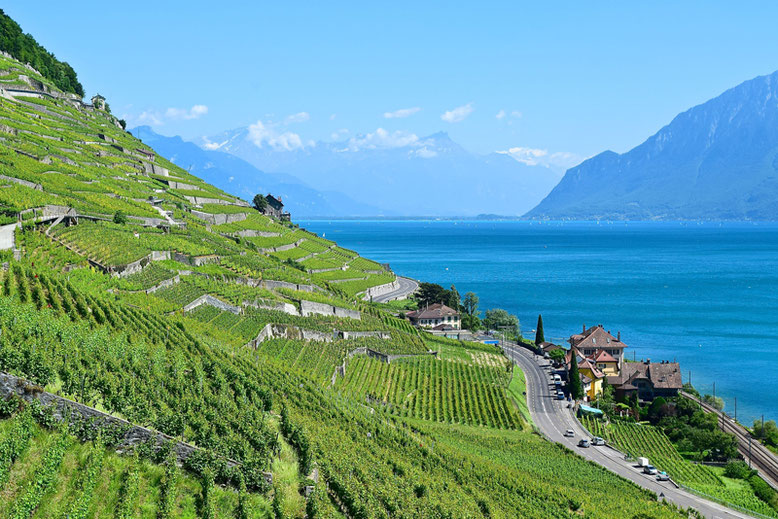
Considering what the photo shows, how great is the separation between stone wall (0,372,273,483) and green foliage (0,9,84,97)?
125436 millimetres

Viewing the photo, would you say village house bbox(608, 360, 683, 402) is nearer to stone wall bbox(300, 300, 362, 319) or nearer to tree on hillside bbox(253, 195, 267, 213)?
stone wall bbox(300, 300, 362, 319)

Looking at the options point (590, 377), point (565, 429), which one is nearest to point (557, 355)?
point (590, 377)

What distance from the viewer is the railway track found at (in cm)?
5772

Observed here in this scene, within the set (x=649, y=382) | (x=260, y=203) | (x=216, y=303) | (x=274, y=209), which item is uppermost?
(x=260, y=203)

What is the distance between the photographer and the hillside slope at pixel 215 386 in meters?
21.4

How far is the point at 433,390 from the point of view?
202 feet

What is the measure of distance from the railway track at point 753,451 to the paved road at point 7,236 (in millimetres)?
59975

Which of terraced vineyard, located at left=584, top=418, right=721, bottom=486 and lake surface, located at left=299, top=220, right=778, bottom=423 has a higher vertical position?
lake surface, located at left=299, top=220, right=778, bottom=423

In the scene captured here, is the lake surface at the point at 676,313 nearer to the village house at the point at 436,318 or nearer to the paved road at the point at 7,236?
the village house at the point at 436,318

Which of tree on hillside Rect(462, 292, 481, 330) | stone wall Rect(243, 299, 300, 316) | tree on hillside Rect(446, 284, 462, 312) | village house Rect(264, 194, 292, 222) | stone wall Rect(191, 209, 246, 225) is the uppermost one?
village house Rect(264, 194, 292, 222)

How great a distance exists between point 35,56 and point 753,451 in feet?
444

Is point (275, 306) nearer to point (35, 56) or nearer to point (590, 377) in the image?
→ point (590, 377)

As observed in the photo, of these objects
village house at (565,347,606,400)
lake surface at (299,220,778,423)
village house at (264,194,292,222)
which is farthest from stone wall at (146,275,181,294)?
village house at (264,194,292,222)

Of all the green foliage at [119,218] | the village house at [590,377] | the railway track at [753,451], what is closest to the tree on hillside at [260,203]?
the green foliage at [119,218]
